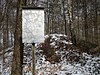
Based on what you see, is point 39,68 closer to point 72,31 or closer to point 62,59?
point 62,59

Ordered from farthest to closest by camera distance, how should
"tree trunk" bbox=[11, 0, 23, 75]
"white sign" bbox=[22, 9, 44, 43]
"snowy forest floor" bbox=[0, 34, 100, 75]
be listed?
"snowy forest floor" bbox=[0, 34, 100, 75]
"tree trunk" bbox=[11, 0, 23, 75]
"white sign" bbox=[22, 9, 44, 43]

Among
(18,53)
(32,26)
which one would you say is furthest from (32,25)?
(18,53)

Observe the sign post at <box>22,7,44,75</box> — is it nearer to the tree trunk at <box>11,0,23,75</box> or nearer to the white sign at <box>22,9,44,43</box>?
the white sign at <box>22,9,44,43</box>

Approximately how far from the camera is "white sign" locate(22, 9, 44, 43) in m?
6.20

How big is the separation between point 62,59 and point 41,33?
286 inches

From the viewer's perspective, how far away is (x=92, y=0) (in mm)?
25688

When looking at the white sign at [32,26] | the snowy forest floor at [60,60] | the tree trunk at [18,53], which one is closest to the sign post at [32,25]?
the white sign at [32,26]

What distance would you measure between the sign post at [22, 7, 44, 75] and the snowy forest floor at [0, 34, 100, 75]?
5188 millimetres

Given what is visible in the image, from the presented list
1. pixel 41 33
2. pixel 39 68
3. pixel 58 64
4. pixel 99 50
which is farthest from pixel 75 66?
pixel 41 33

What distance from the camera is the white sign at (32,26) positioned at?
620 cm

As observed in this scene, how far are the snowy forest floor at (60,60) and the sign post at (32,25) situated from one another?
17.0 ft

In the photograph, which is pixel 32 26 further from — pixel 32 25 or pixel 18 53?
pixel 18 53

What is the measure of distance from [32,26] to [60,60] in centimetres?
722

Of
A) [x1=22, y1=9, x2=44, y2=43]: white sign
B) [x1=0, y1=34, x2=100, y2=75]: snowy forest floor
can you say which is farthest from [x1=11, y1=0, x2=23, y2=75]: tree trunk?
[x1=0, y1=34, x2=100, y2=75]: snowy forest floor
